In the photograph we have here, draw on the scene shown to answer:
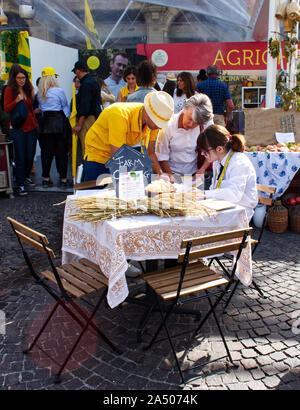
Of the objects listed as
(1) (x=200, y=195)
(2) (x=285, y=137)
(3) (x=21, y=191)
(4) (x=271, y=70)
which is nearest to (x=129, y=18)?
(4) (x=271, y=70)

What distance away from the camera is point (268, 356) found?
2.85 metres

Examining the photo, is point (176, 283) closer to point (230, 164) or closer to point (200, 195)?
point (200, 195)

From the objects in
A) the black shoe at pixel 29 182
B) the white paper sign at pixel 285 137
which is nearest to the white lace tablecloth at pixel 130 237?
the white paper sign at pixel 285 137

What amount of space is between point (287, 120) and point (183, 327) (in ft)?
12.2

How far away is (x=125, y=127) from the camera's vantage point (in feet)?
10.7

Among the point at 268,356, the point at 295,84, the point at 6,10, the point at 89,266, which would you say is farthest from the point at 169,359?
the point at 6,10

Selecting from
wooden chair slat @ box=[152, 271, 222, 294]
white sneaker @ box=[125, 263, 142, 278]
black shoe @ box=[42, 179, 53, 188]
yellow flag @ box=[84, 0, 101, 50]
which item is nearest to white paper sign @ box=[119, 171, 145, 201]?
wooden chair slat @ box=[152, 271, 222, 294]

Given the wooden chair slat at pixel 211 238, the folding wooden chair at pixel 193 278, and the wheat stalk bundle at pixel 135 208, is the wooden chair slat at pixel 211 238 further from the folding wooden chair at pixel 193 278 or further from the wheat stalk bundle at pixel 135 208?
the wheat stalk bundle at pixel 135 208

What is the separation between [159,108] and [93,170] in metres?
0.94

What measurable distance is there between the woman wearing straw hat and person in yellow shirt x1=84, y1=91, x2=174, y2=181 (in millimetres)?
3902

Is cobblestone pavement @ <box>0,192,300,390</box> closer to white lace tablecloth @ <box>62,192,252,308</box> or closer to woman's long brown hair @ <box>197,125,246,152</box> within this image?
white lace tablecloth @ <box>62,192,252,308</box>

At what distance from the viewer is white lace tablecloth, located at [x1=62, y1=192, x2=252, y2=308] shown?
259 centimetres

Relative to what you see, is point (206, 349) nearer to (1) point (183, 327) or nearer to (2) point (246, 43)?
(1) point (183, 327)

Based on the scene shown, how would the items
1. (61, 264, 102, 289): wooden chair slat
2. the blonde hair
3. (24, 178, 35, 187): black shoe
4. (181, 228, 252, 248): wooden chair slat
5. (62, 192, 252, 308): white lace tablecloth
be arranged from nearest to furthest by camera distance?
(181, 228, 252, 248): wooden chair slat, (62, 192, 252, 308): white lace tablecloth, (61, 264, 102, 289): wooden chair slat, the blonde hair, (24, 178, 35, 187): black shoe
